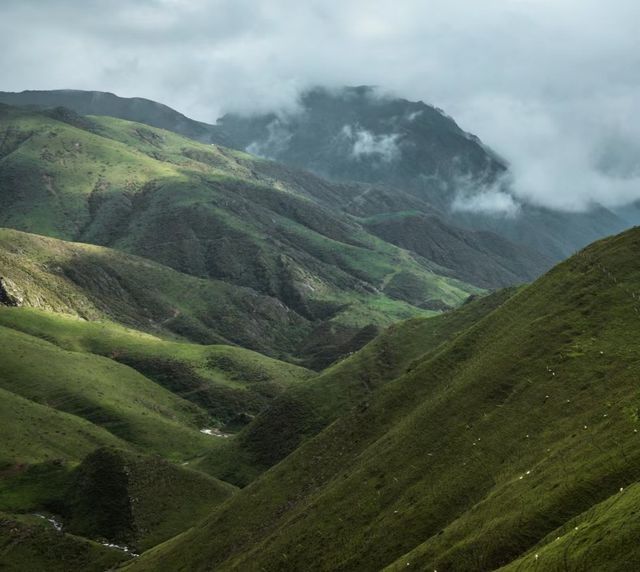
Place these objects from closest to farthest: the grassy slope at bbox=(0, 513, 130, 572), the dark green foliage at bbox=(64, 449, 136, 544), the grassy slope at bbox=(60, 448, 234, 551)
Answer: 1. the grassy slope at bbox=(0, 513, 130, 572)
2. the grassy slope at bbox=(60, 448, 234, 551)
3. the dark green foliage at bbox=(64, 449, 136, 544)

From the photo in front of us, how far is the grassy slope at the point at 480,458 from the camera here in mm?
70625

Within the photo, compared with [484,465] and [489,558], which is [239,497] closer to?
[484,465]

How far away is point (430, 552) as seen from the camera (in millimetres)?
75750

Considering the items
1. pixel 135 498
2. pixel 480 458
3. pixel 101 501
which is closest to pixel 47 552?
pixel 101 501

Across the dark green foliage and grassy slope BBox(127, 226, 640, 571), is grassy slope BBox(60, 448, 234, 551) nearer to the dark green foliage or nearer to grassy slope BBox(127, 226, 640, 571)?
the dark green foliage

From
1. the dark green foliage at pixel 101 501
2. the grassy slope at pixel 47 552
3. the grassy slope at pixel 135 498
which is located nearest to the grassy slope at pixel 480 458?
the grassy slope at pixel 47 552

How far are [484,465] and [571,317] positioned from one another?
3373cm

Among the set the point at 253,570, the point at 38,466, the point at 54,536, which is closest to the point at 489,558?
the point at 253,570

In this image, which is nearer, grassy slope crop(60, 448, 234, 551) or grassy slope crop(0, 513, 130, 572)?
grassy slope crop(0, 513, 130, 572)

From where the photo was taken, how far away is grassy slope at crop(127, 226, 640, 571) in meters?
70.6

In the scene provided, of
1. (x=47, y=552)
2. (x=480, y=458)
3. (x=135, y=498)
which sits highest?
(x=47, y=552)

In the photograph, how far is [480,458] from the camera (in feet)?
306

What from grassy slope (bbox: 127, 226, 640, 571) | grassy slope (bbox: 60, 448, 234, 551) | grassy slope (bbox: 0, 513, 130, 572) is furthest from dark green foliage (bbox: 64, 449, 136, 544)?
grassy slope (bbox: 127, 226, 640, 571)

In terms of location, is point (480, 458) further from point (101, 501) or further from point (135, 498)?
point (101, 501)
